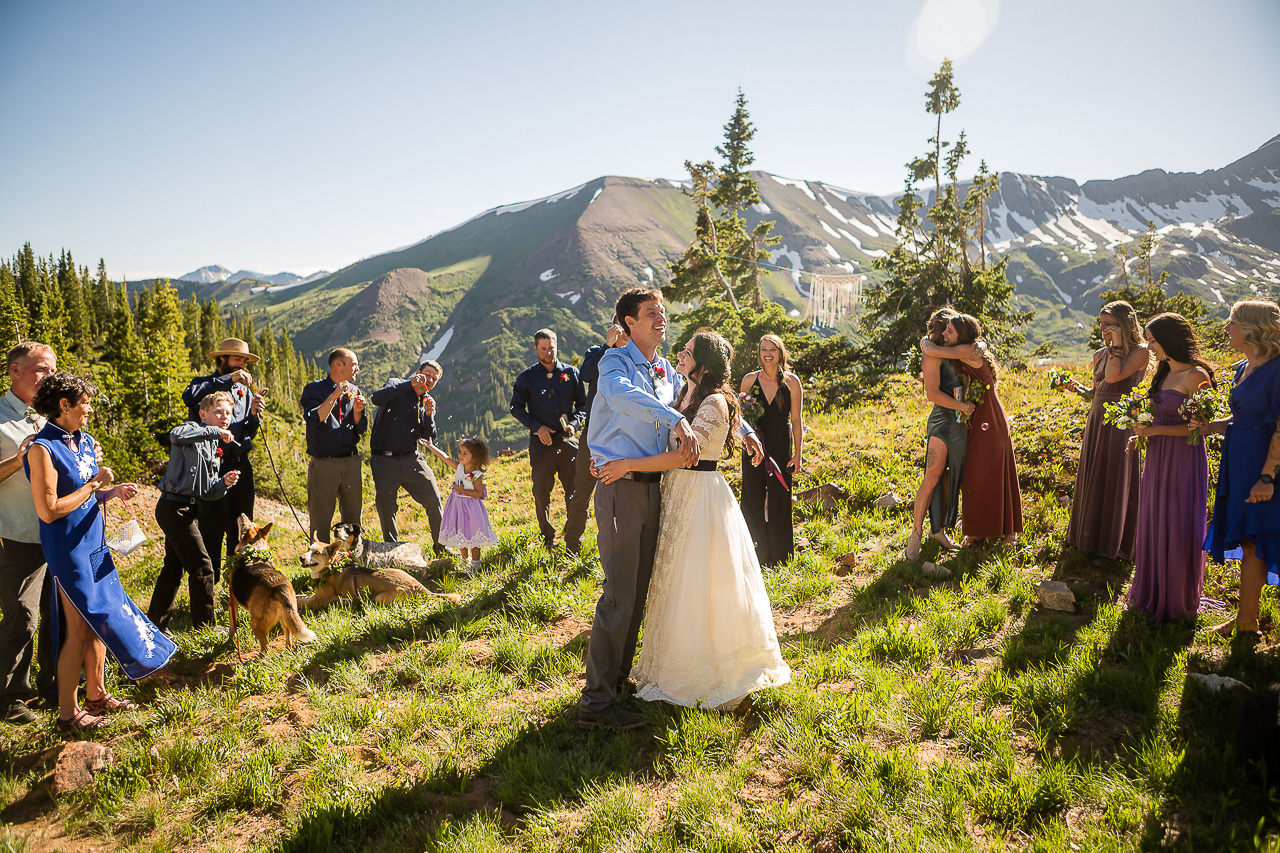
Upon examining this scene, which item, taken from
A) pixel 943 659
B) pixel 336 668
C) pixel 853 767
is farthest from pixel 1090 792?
pixel 336 668

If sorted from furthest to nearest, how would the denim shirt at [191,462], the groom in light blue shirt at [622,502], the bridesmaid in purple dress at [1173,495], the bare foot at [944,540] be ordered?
the bare foot at [944,540] < the denim shirt at [191,462] < the bridesmaid in purple dress at [1173,495] < the groom in light blue shirt at [622,502]

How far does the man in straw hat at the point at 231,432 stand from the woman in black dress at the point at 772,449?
5.64 metres

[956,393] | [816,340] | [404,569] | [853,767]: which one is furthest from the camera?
[816,340]

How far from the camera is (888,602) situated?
5727 millimetres

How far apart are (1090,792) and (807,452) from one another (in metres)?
8.93

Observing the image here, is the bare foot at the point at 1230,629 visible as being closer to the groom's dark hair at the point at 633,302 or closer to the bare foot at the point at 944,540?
the bare foot at the point at 944,540

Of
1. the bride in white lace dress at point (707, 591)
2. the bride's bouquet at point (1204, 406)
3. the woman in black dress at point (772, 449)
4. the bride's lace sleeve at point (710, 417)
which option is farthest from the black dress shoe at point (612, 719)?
the bride's bouquet at point (1204, 406)

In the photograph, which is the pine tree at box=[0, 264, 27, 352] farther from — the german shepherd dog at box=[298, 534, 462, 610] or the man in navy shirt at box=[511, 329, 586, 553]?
the man in navy shirt at box=[511, 329, 586, 553]

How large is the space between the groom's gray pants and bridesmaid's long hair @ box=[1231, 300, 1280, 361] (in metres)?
4.50

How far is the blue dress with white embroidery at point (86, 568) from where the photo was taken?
14.4ft

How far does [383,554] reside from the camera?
7766 mm

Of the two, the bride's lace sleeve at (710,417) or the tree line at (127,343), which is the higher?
the tree line at (127,343)

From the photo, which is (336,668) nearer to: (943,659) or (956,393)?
(943,659)

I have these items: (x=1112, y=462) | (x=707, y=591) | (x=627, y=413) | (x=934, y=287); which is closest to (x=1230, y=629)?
(x=1112, y=462)
